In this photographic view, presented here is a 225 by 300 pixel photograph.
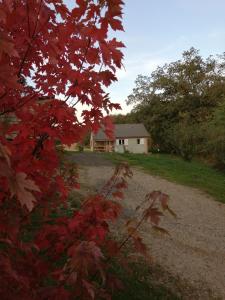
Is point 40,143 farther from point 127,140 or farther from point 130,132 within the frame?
point 127,140

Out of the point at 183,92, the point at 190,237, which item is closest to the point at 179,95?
the point at 183,92

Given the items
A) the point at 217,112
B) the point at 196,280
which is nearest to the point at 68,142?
the point at 196,280

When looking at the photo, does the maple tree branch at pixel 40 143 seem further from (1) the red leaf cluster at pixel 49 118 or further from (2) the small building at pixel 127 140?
(2) the small building at pixel 127 140

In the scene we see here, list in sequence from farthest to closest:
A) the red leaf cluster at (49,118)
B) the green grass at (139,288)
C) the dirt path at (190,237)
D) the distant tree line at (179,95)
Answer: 1. the distant tree line at (179,95)
2. the dirt path at (190,237)
3. the green grass at (139,288)
4. the red leaf cluster at (49,118)

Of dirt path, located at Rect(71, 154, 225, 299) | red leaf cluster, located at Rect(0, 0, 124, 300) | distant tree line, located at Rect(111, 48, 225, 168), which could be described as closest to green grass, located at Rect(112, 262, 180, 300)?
dirt path, located at Rect(71, 154, 225, 299)

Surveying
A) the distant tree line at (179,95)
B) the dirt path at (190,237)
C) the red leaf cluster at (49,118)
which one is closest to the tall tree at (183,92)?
the distant tree line at (179,95)

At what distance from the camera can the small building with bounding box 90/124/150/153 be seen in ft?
173

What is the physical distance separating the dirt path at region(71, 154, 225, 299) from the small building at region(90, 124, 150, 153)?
35915 mm

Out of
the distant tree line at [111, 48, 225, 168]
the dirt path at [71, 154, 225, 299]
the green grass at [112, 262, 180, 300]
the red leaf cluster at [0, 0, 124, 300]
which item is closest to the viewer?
the red leaf cluster at [0, 0, 124, 300]

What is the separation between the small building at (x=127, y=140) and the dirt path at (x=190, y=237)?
35.9 m

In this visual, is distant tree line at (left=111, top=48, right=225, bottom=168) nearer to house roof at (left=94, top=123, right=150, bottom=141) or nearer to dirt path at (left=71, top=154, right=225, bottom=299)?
house roof at (left=94, top=123, right=150, bottom=141)

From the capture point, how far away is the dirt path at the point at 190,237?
6539 mm

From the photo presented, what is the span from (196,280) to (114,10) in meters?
4.99

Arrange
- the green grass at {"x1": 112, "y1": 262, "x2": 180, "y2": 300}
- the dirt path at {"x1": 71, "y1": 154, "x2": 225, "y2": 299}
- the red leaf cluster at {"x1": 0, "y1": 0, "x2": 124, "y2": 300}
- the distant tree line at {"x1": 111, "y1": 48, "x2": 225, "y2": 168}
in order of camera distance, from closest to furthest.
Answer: the red leaf cluster at {"x1": 0, "y1": 0, "x2": 124, "y2": 300}
the green grass at {"x1": 112, "y1": 262, "x2": 180, "y2": 300}
the dirt path at {"x1": 71, "y1": 154, "x2": 225, "y2": 299}
the distant tree line at {"x1": 111, "y1": 48, "x2": 225, "y2": 168}
